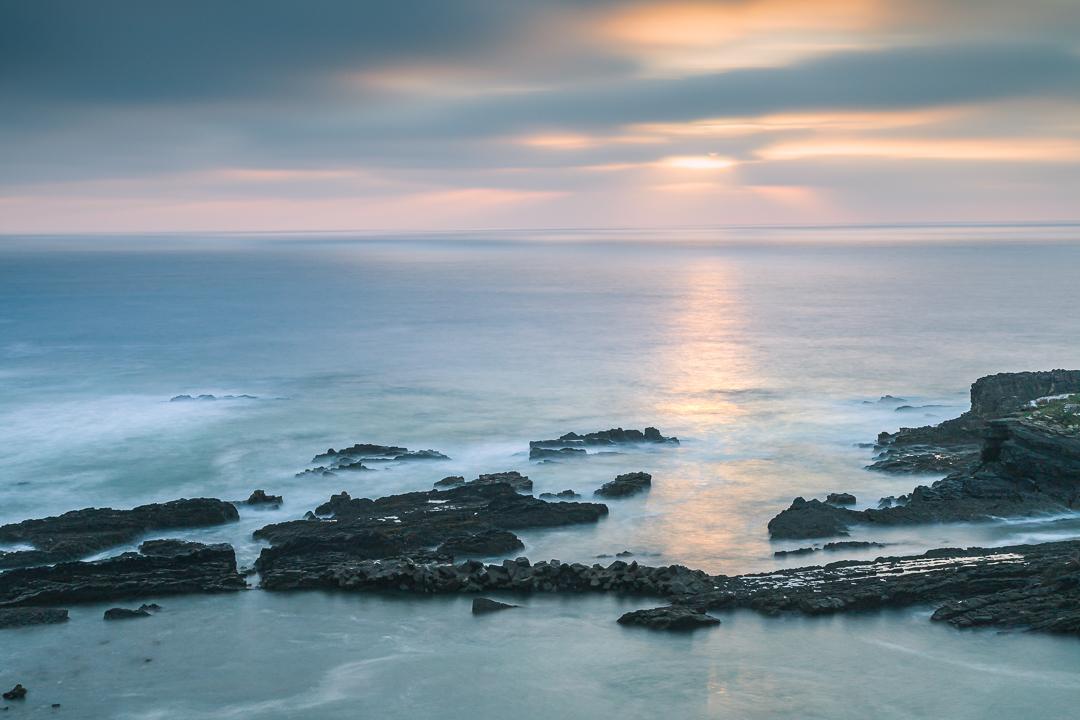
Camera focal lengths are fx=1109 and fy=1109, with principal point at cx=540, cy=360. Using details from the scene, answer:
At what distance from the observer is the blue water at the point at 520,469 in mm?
25375

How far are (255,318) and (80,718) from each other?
100 meters

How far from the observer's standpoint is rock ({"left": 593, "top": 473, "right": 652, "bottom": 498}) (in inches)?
1592

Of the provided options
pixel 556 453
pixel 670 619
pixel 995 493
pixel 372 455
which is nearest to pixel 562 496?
pixel 556 453

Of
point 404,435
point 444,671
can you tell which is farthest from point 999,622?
point 404,435

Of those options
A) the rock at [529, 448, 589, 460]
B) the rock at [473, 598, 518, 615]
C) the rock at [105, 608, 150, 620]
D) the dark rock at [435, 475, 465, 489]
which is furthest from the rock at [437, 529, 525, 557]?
the rock at [529, 448, 589, 460]

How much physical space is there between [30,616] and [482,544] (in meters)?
12.8

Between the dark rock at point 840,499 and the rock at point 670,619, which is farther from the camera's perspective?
the dark rock at point 840,499

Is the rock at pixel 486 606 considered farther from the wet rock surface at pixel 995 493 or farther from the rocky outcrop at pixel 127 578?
the wet rock surface at pixel 995 493

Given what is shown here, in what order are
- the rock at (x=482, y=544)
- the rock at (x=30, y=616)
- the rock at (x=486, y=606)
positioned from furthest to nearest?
the rock at (x=482, y=544) → the rock at (x=486, y=606) → the rock at (x=30, y=616)

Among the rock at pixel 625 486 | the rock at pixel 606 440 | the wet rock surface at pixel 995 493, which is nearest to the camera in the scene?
the wet rock surface at pixel 995 493

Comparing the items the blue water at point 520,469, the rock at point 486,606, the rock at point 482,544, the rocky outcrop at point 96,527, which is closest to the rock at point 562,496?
the blue water at point 520,469

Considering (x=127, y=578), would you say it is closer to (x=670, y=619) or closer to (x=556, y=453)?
(x=670, y=619)

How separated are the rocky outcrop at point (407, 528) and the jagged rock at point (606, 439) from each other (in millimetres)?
8828

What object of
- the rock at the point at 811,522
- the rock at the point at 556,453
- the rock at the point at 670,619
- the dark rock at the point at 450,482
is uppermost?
the rock at the point at 556,453
